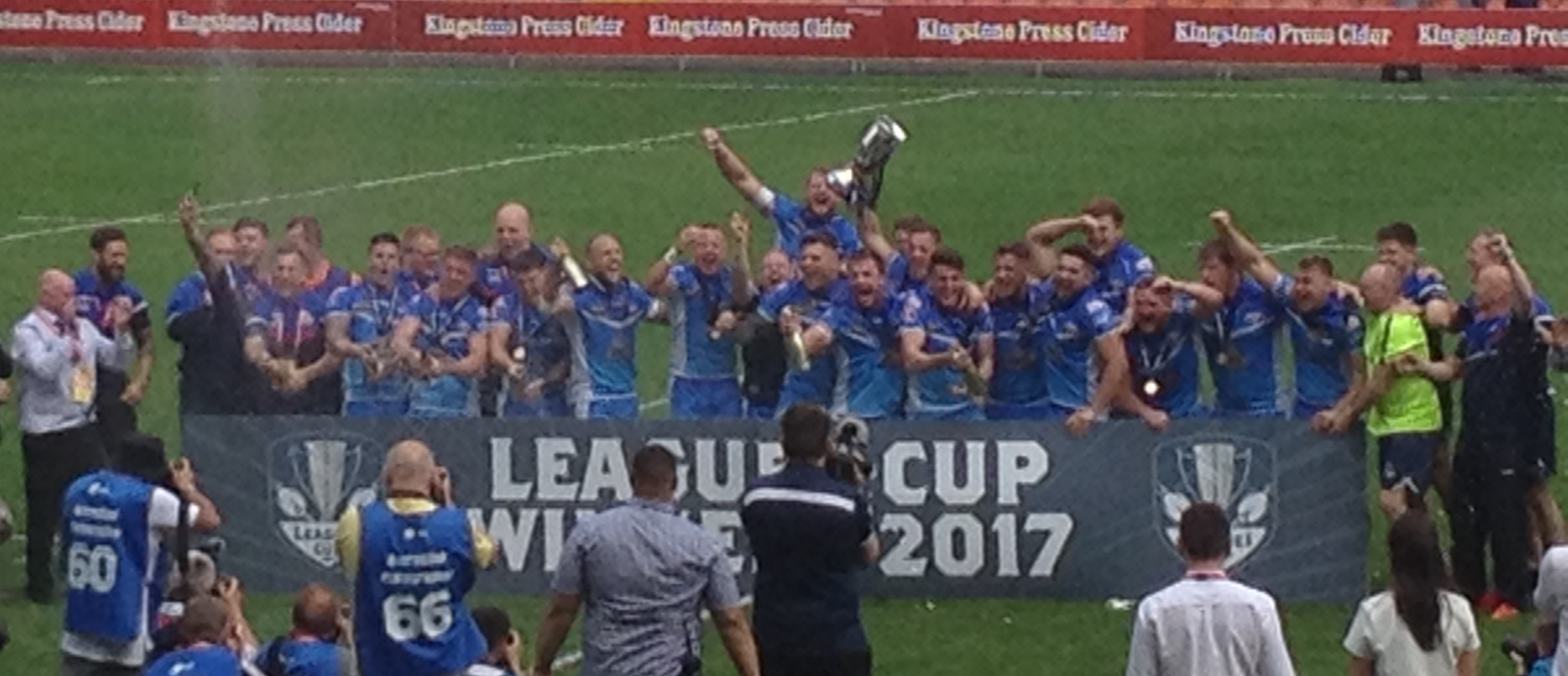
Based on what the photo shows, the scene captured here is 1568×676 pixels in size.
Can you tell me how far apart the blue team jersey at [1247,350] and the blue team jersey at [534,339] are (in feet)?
9.31

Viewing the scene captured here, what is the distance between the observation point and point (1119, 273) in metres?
14.7

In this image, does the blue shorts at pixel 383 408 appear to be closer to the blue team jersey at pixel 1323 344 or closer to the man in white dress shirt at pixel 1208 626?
the blue team jersey at pixel 1323 344

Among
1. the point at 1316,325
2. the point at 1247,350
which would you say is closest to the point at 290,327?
the point at 1247,350

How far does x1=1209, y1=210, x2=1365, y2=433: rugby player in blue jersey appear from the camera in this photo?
14.1m

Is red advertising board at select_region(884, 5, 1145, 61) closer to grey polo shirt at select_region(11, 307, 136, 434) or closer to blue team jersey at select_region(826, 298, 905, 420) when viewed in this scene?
blue team jersey at select_region(826, 298, 905, 420)

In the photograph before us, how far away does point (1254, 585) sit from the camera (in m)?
14.1

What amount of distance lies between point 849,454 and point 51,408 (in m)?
4.45

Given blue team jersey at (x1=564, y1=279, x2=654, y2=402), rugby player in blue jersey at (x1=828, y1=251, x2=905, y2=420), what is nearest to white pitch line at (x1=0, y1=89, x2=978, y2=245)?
blue team jersey at (x1=564, y1=279, x2=654, y2=402)

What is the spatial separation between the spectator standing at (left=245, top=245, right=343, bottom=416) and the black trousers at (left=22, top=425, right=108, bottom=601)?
891 mm

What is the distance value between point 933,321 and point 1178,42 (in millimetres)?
19072

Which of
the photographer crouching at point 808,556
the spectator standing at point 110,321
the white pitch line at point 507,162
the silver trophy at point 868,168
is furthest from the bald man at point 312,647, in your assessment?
the white pitch line at point 507,162

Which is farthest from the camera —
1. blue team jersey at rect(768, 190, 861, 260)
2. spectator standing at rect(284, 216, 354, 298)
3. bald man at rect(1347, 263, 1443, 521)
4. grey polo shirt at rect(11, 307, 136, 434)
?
blue team jersey at rect(768, 190, 861, 260)

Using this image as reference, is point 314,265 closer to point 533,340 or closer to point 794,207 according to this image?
point 533,340

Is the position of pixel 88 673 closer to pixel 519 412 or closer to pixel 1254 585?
pixel 519 412
